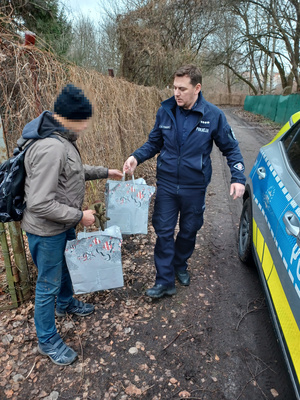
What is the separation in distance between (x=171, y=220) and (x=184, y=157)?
0.62 m

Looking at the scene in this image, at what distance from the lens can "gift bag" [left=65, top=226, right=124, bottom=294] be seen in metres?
2.19

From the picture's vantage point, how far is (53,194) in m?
1.74

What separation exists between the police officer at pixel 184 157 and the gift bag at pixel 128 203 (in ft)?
0.90

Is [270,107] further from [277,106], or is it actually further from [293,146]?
[293,146]

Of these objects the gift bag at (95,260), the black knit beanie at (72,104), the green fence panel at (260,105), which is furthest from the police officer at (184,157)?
the green fence panel at (260,105)

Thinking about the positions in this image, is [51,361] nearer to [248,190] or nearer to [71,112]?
[71,112]

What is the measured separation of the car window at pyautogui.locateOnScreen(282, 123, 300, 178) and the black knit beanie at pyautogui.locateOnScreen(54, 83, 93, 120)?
64.1 inches

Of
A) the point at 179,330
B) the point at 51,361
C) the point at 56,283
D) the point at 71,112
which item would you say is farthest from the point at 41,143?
the point at 179,330

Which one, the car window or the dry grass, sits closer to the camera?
the car window

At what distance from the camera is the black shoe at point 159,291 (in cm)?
284

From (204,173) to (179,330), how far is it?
1.40m

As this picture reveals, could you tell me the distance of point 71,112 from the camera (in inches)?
70.5

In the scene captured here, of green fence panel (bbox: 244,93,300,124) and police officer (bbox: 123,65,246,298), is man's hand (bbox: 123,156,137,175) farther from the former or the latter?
green fence panel (bbox: 244,93,300,124)

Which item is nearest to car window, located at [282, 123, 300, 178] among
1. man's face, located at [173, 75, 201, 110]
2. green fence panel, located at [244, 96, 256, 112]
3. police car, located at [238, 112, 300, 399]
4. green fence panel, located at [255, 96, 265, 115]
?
police car, located at [238, 112, 300, 399]
